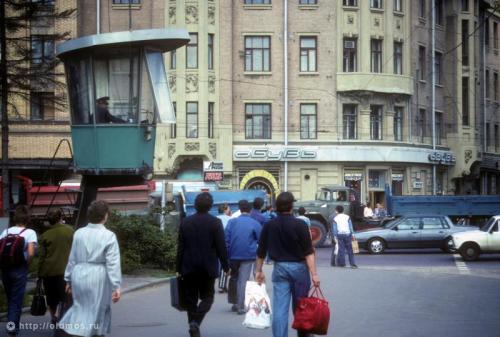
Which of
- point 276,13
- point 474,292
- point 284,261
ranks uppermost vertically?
point 276,13

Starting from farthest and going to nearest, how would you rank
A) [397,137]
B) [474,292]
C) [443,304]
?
1. [397,137]
2. [474,292]
3. [443,304]

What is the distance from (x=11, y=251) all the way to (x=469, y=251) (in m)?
21.6

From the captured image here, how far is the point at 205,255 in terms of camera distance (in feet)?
37.7

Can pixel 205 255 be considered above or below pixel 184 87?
below

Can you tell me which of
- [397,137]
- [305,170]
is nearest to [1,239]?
[305,170]

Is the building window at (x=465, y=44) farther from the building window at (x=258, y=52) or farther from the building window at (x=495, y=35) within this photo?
the building window at (x=258, y=52)

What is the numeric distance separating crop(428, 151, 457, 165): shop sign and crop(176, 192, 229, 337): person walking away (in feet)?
144

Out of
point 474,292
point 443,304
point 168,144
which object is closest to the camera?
point 443,304

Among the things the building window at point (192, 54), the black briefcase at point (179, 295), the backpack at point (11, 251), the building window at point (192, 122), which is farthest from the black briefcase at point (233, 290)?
the building window at point (192, 54)

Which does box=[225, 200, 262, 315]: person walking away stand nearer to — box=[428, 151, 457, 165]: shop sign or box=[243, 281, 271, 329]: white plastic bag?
box=[243, 281, 271, 329]: white plastic bag

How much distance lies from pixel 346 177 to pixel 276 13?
9.72m

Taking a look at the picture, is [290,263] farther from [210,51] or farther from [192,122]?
[210,51]

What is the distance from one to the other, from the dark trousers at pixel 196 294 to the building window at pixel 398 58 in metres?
42.4

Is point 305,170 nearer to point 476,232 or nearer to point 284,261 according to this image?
point 476,232
